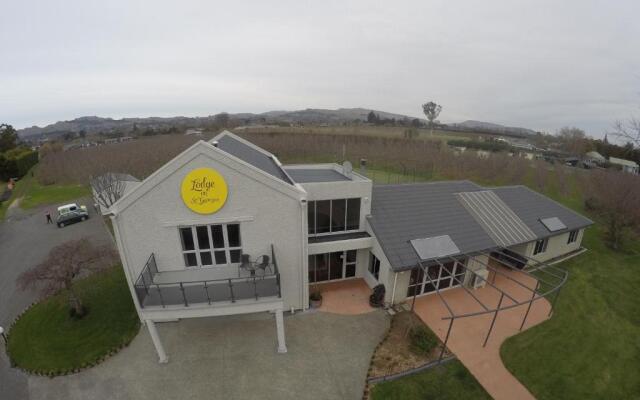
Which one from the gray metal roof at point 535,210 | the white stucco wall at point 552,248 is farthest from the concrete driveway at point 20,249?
the gray metal roof at point 535,210

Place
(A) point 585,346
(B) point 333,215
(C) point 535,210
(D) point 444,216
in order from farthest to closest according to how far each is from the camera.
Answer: (C) point 535,210, (D) point 444,216, (B) point 333,215, (A) point 585,346

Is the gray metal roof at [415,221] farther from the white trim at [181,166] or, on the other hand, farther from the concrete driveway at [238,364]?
the white trim at [181,166]

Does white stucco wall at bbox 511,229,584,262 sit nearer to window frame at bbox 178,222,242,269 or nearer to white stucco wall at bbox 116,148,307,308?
white stucco wall at bbox 116,148,307,308

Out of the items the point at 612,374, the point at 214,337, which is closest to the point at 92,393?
the point at 214,337

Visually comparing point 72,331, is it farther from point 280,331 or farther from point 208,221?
point 280,331

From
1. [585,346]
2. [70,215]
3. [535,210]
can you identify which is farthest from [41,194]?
[585,346]

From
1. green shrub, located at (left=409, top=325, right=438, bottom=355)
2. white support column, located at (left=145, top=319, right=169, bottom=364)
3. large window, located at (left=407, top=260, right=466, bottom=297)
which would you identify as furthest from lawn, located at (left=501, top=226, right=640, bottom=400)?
white support column, located at (left=145, top=319, right=169, bottom=364)
